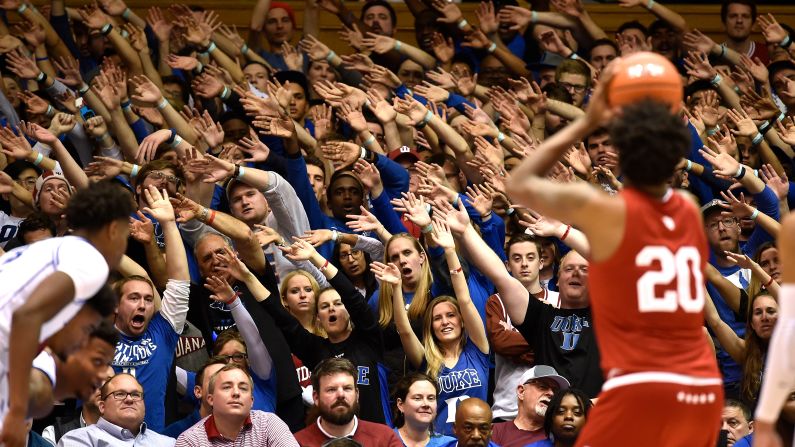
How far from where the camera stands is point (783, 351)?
4551mm

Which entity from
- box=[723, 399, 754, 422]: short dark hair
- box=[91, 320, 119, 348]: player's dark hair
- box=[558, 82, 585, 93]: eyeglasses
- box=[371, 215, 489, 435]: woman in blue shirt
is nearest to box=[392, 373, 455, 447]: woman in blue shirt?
box=[371, 215, 489, 435]: woman in blue shirt

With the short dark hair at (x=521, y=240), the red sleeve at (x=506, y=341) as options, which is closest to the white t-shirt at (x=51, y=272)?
the red sleeve at (x=506, y=341)

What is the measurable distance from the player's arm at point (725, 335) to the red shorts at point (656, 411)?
3.84 meters

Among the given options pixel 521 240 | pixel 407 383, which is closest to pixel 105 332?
pixel 407 383

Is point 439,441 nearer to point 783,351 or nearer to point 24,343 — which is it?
point 783,351

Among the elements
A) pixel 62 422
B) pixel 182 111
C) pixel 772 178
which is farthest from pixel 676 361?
pixel 182 111

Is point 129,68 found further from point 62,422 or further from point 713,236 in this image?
point 713,236

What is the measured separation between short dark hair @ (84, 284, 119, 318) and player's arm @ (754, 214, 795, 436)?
234cm

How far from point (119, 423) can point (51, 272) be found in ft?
9.65

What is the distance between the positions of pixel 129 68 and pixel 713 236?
16.6 feet

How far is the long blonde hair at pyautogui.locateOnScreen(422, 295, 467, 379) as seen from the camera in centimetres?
818

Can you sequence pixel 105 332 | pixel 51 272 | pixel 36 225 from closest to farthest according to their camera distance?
pixel 51 272 → pixel 105 332 → pixel 36 225

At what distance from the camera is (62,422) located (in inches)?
314

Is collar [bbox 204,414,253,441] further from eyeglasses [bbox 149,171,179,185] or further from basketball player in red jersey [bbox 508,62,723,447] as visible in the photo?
basketball player in red jersey [bbox 508,62,723,447]
